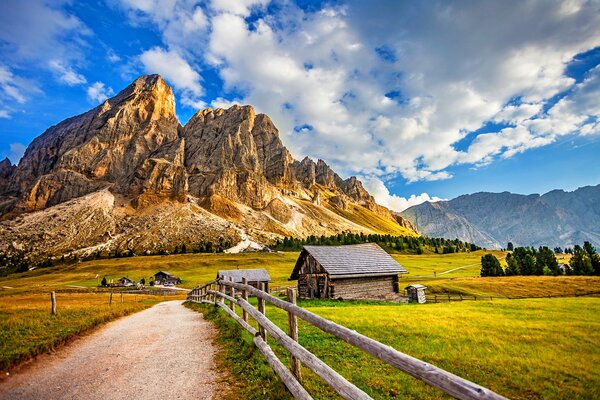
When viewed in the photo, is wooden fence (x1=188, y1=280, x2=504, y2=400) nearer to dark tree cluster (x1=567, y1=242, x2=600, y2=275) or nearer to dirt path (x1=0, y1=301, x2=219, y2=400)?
dirt path (x1=0, y1=301, x2=219, y2=400)

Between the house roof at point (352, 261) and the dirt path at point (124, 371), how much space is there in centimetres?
2511

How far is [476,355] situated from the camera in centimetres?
1088

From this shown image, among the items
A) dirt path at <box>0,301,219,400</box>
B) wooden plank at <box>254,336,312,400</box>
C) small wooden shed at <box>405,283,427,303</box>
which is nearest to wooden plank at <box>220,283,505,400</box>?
wooden plank at <box>254,336,312,400</box>

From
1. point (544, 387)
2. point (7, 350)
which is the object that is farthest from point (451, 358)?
point (7, 350)

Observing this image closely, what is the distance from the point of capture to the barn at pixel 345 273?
119 feet

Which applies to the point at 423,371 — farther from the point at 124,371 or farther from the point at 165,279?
the point at 165,279

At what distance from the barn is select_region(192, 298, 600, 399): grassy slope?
18673 mm

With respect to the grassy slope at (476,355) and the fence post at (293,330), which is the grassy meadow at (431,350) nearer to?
the grassy slope at (476,355)

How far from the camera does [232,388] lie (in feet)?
22.3

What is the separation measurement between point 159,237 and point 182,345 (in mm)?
173166

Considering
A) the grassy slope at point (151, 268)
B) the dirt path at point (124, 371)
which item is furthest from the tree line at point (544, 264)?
the dirt path at point (124, 371)

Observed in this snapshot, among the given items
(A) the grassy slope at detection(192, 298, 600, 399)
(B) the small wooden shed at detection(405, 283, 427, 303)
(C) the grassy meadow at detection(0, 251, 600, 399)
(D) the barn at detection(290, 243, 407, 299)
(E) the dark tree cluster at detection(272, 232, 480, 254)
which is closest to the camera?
(C) the grassy meadow at detection(0, 251, 600, 399)

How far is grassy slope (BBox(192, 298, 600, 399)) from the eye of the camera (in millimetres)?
7960

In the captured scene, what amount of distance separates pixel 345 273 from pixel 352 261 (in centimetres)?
333
